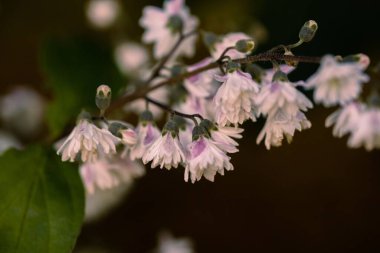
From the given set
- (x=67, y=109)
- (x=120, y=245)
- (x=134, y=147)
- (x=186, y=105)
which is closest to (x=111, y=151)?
(x=134, y=147)

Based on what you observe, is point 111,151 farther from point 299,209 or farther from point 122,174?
point 299,209

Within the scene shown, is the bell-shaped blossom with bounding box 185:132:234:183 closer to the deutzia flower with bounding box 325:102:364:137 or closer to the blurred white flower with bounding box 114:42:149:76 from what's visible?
the deutzia flower with bounding box 325:102:364:137

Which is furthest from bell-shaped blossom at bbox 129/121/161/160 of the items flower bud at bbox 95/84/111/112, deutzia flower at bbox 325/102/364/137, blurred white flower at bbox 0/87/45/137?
blurred white flower at bbox 0/87/45/137

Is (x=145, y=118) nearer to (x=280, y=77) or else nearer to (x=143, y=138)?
(x=143, y=138)

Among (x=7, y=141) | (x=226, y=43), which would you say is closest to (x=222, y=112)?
(x=226, y=43)

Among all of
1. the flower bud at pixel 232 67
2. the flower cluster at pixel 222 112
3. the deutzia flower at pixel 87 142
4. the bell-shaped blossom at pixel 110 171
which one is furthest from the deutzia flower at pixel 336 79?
the bell-shaped blossom at pixel 110 171

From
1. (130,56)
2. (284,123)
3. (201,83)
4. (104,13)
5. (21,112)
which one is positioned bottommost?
(284,123)
